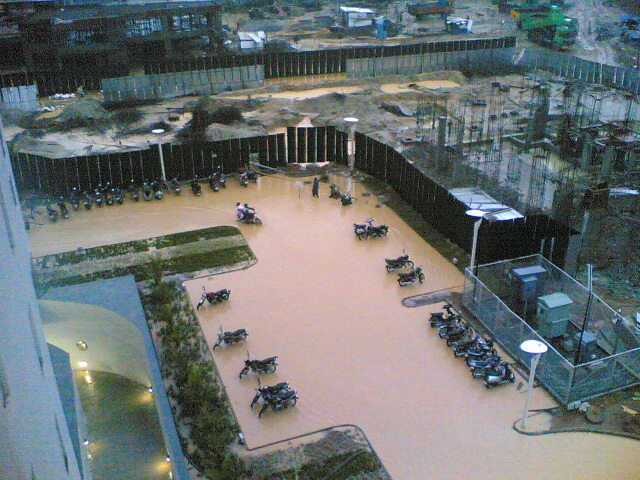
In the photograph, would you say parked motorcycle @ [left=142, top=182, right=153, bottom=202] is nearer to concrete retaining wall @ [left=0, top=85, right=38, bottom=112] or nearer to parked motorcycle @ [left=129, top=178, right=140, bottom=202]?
parked motorcycle @ [left=129, top=178, right=140, bottom=202]

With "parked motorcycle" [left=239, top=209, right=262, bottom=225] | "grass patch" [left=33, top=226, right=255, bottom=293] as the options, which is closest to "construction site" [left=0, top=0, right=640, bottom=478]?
"grass patch" [left=33, top=226, right=255, bottom=293]

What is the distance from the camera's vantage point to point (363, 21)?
6228cm

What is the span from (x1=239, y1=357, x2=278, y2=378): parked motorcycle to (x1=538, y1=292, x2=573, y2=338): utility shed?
7.54 m

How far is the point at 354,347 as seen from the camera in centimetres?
1844

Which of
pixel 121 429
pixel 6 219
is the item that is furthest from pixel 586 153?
pixel 6 219

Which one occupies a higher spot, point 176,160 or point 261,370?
point 176,160

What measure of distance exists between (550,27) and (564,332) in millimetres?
45168

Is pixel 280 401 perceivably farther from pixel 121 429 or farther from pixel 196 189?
pixel 196 189

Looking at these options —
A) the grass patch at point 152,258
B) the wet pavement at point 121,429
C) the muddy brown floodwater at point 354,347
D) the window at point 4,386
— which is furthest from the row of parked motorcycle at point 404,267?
the window at point 4,386

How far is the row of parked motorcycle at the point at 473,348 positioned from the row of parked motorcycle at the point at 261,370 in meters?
4.72

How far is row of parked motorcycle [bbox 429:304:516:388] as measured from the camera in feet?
55.4

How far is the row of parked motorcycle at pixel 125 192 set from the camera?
2709cm

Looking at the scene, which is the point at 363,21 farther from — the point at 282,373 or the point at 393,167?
the point at 282,373

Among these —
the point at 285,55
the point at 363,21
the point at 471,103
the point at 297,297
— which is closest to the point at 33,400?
the point at 297,297
